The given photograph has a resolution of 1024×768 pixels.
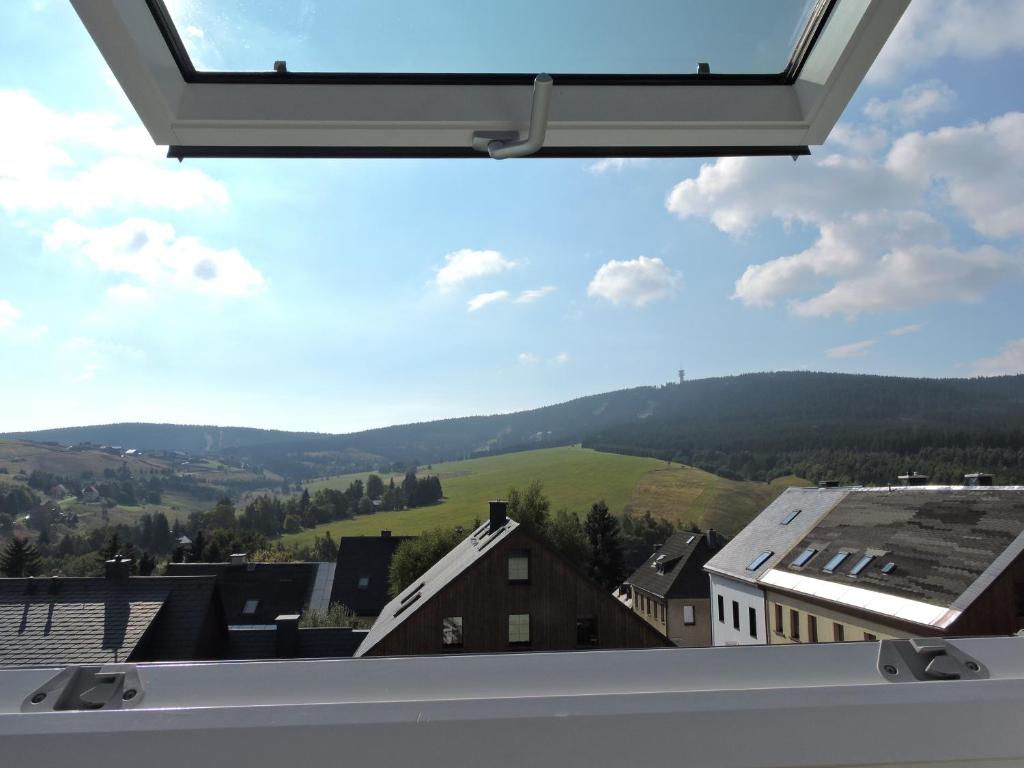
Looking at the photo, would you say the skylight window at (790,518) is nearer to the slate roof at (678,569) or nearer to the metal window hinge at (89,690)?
the slate roof at (678,569)

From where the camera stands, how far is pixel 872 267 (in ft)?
3.45

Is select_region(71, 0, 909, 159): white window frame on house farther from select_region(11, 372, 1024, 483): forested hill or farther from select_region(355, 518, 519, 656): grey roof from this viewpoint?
select_region(355, 518, 519, 656): grey roof

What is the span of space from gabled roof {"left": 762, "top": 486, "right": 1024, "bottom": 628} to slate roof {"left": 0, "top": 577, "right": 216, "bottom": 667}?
0.76 meters

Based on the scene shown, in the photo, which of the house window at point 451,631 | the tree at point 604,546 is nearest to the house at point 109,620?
the house window at point 451,631

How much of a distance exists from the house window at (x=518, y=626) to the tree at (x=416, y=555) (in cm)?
14

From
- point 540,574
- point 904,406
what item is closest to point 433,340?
point 540,574

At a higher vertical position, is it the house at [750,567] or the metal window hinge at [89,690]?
the house at [750,567]

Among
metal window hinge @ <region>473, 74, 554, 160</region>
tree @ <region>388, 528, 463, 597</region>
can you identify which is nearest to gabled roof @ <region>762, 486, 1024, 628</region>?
tree @ <region>388, 528, 463, 597</region>

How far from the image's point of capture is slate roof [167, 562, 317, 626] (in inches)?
33.8

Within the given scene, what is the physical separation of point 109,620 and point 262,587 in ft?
0.60

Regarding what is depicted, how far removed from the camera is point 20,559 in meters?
0.82

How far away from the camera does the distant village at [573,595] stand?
0.77m

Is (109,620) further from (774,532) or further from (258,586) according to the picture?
(774,532)

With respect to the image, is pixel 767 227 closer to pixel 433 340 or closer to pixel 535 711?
pixel 433 340
